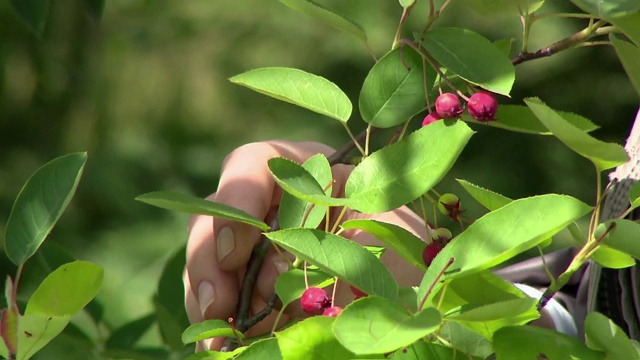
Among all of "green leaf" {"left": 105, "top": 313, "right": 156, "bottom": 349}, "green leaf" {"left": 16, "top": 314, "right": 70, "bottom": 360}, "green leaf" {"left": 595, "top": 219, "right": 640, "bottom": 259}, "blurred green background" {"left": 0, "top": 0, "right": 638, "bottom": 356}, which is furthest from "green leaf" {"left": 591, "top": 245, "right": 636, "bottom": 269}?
"blurred green background" {"left": 0, "top": 0, "right": 638, "bottom": 356}

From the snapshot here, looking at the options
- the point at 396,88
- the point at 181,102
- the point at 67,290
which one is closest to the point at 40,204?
the point at 67,290

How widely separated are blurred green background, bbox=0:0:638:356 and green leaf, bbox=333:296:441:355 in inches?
67.9

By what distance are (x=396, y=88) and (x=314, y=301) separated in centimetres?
12

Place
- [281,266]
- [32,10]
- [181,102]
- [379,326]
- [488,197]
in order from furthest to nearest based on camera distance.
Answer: [181,102], [32,10], [281,266], [488,197], [379,326]

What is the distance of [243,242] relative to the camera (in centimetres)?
65

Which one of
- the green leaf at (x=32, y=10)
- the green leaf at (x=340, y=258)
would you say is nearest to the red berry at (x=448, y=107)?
the green leaf at (x=340, y=258)

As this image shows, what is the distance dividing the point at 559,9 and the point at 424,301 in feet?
6.42

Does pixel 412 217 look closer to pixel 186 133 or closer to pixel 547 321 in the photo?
Answer: pixel 547 321

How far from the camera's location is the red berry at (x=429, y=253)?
46 cm

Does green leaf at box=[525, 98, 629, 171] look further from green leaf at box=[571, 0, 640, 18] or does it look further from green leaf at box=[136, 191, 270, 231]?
green leaf at box=[136, 191, 270, 231]

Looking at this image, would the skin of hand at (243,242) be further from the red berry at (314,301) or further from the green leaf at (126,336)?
the green leaf at (126,336)

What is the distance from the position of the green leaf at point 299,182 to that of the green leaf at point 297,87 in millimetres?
59

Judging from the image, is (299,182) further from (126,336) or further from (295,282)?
(126,336)

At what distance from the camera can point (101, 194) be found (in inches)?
90.7
